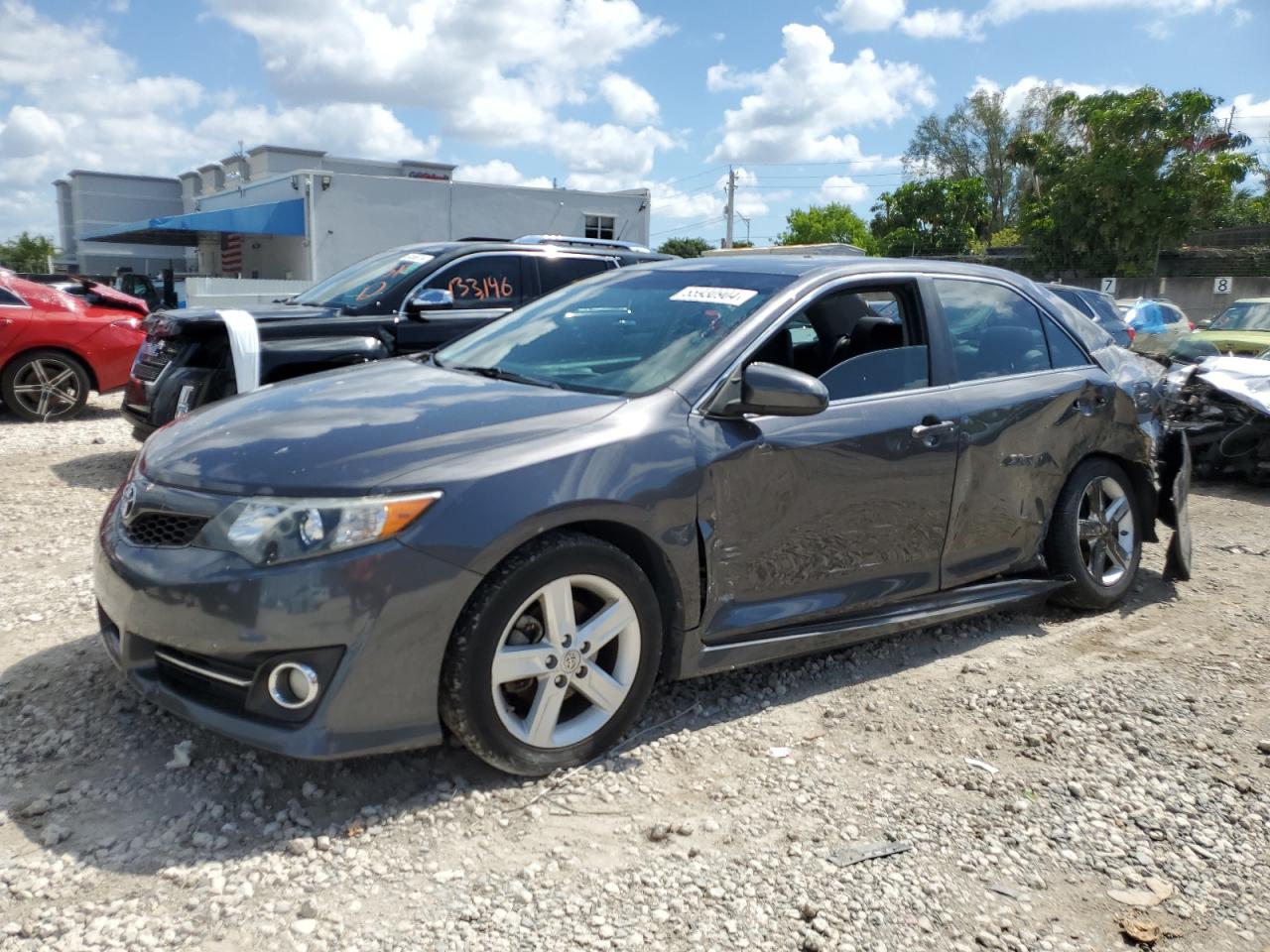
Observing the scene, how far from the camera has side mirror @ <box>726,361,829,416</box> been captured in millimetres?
3383

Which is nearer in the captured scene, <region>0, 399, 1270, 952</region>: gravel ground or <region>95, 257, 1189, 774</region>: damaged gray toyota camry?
<region>0, 399, 1270, 952</region>: gravel ground

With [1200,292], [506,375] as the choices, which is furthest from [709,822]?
[1200,292]

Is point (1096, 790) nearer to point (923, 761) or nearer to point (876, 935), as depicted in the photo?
point (923, 761)

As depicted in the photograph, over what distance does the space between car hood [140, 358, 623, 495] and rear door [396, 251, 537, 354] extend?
13.1 feet

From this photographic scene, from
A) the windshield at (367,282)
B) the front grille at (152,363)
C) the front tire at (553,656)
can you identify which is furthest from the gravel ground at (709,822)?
the windshield at (367,282)

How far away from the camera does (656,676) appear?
351cm

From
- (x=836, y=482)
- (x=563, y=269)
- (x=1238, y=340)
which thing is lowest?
(x=836, y=482)

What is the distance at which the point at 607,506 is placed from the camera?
3.11m

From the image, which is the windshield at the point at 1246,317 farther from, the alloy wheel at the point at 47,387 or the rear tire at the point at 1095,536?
the alloy wheel at the point at 47,387

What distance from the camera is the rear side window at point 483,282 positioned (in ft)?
26.9

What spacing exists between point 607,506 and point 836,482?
3.34 ft

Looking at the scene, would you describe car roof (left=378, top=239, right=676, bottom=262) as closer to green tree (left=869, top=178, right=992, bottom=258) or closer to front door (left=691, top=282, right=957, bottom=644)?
front door (left=691, top=282, right=957, bottom=644)

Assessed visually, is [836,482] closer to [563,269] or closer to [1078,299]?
[563,269]

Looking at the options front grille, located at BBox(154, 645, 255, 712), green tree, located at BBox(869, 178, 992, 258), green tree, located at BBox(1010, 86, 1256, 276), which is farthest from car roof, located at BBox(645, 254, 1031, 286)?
green tree, located at BBox(869, 178, 992, 258)
